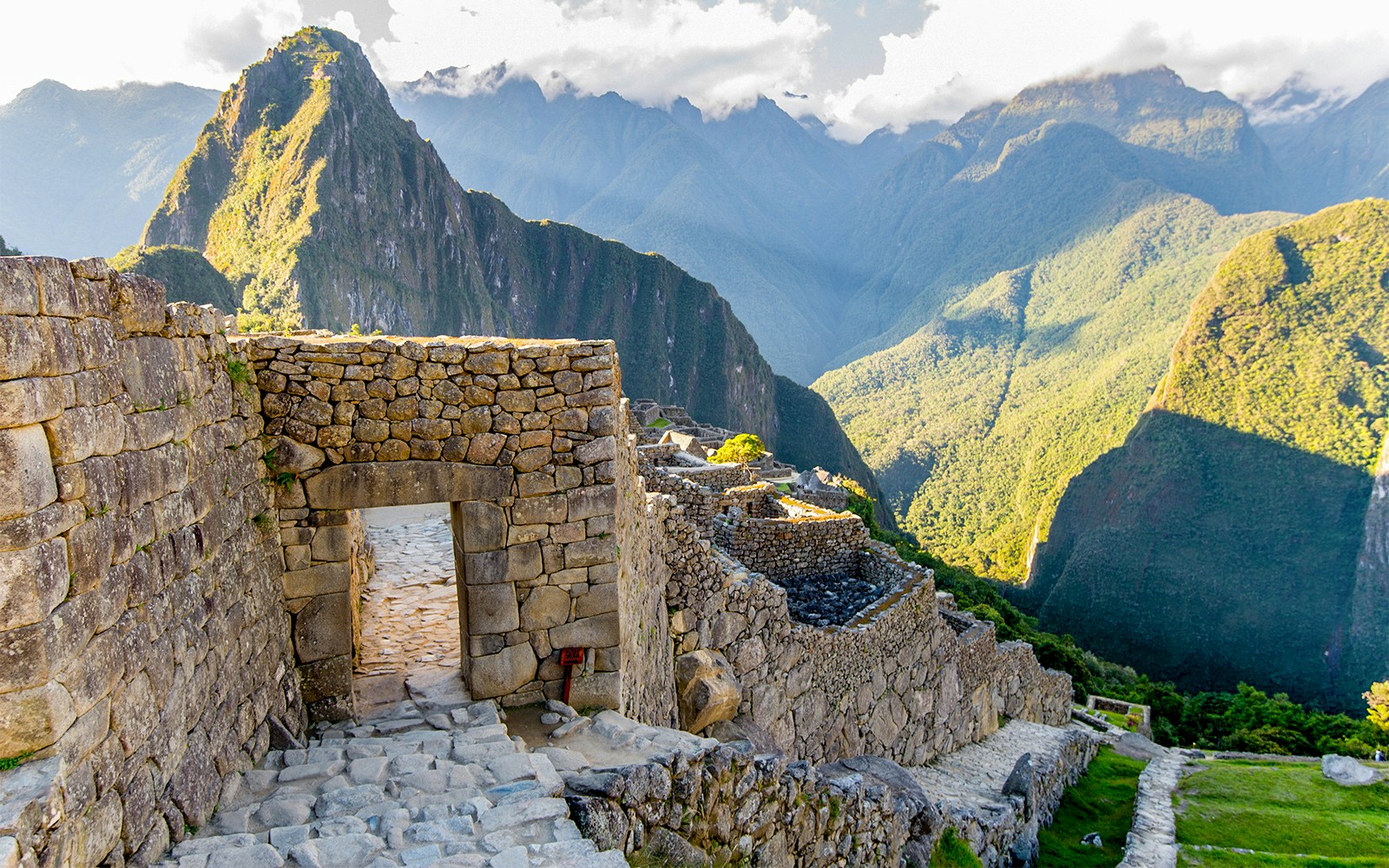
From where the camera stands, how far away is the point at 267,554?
541 cm

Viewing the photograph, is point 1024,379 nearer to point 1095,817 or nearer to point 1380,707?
point 1380,707

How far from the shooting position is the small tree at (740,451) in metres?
25.8

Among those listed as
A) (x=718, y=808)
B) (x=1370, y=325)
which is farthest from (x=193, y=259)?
(x=1370, y=325)

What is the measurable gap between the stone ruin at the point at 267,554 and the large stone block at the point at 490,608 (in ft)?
0.06

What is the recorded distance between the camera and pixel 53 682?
Answer: 9.87ft

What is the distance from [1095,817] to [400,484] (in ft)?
53.4

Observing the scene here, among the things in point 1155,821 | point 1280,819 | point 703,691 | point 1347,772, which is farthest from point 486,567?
point 1347,772

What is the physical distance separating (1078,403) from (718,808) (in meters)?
115

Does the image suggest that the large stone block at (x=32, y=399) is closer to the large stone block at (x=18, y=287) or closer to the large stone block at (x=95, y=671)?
the large stone block at (x=18, y=287)

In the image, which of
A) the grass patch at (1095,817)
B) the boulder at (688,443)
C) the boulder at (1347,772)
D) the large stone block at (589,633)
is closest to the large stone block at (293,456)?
the large stone block at (589,633)

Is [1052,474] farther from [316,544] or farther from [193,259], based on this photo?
[316,544]

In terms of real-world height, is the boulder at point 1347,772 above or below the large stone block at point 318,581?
below

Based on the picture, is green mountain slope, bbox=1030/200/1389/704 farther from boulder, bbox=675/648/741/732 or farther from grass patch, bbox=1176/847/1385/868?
boulder, bbox=675/648/741/732

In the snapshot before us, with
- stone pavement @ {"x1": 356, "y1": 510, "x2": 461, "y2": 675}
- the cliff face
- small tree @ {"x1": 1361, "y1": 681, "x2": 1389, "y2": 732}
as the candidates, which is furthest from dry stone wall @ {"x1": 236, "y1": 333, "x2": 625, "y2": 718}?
the cliff face
